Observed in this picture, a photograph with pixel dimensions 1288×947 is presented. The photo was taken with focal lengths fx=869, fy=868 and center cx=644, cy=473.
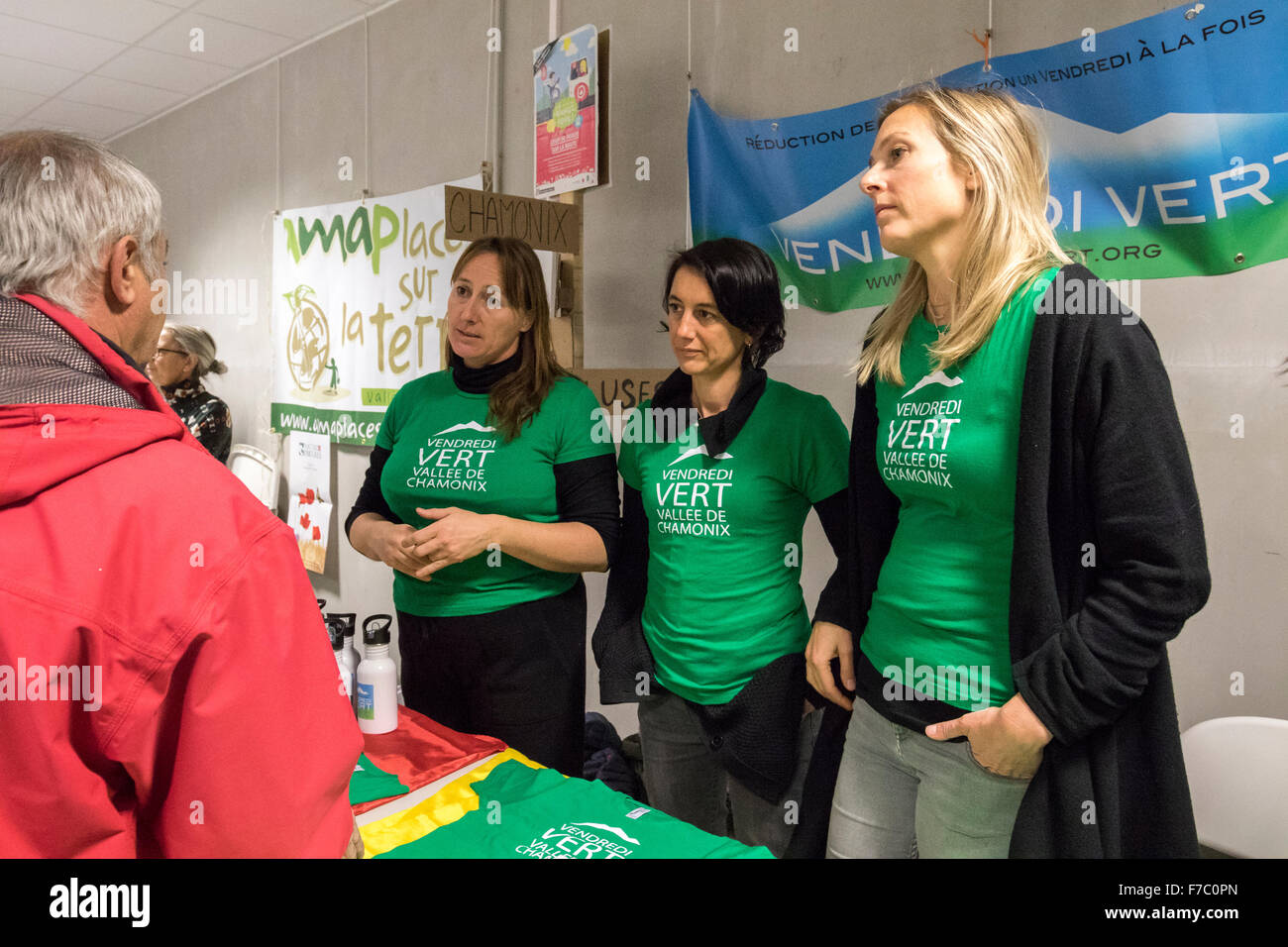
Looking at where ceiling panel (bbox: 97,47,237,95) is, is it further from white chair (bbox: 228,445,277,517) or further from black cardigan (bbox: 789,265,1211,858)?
black cardigan (bbox: 789,265,1211,858)

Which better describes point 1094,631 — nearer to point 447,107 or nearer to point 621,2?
point 621,2

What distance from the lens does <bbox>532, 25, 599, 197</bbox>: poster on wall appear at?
2.33m

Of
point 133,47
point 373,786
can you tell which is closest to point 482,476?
point 373,786

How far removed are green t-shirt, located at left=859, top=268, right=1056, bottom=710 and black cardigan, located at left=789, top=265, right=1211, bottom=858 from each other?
0.12ft

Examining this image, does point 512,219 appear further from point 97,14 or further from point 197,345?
point 97,14

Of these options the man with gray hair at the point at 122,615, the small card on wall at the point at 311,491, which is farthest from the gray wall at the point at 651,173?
the man with gray hair at the point at 122,615

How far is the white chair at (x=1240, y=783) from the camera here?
1.39 m

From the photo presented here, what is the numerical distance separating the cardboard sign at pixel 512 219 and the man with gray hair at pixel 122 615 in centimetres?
133

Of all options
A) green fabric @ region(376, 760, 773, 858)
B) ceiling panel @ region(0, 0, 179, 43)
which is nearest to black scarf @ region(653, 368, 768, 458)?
green fabric @ region(376, 760, 773, 858)

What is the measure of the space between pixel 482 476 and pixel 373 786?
2.14 feet

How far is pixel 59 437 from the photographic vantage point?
66cm

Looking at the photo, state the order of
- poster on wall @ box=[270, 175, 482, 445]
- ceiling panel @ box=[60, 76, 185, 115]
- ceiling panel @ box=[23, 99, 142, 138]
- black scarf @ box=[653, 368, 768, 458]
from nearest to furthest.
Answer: black scarf @ box=[653, 368, 768, 458] → poster on wall @ box=[270, 175, 482, 445] → ceiling panel @ box=[60, 76, 185, 115] → ceiling panel @ box=[23, 99, 142, 138]

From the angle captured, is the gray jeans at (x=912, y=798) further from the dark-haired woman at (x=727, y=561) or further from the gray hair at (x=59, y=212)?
the gray hair at (x=59, y=212)

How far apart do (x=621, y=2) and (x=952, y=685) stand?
239 cm
